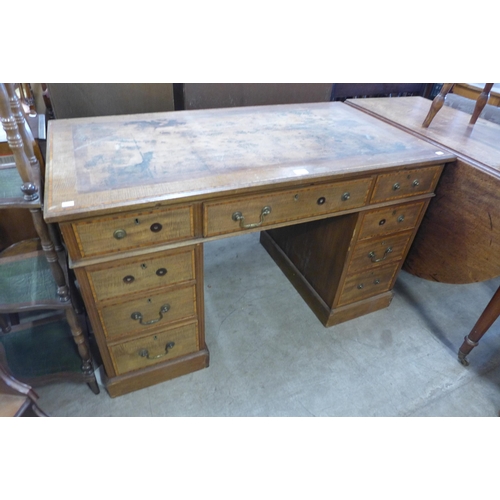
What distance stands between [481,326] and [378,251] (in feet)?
1.81

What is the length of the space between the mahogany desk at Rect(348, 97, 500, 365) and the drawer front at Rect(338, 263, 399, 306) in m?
0.12

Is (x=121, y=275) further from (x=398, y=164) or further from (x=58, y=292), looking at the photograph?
(x=398, y=164)

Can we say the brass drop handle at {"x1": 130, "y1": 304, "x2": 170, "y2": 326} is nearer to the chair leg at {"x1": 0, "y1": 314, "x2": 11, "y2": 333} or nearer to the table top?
the chair leg at {"x1": 0, "y1": 314, "x2": 11, "y2": 333}

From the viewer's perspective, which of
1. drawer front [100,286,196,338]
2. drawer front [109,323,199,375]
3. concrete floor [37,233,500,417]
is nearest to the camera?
drawer front [100,286,196,338]

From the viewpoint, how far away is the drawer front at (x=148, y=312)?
1.19m

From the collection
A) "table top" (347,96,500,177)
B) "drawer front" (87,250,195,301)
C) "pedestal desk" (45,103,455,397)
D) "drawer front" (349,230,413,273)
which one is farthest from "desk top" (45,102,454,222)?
"drawer front" (349,230,413,273)

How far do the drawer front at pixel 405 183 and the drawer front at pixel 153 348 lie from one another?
2.94ft

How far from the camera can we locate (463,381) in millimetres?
1590

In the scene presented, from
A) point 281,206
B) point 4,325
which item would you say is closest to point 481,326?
point 281,206

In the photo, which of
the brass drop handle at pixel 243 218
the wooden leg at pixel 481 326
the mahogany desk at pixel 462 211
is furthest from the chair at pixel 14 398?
the wooden leg at pixel 481 326

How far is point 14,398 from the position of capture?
0.98 metres

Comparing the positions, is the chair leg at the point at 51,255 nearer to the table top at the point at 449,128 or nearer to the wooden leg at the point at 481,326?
the table top at the point at 449,128

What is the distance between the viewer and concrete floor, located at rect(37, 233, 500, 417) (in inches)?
56.2
